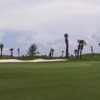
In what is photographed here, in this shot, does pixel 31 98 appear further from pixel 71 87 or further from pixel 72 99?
pixel 71 87

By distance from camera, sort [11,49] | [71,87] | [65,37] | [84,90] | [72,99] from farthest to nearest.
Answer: [11,49], [65,37], [71,87], [84,90], [72,99]

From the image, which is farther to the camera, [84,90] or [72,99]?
[84,90]

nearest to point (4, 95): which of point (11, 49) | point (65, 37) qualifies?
point (65, 37)

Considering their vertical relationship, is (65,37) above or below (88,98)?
above

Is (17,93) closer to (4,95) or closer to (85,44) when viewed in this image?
(4,95)

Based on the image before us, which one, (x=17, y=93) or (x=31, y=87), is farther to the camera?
(x=31, y=87)

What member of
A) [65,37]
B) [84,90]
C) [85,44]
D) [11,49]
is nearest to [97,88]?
[84,90]

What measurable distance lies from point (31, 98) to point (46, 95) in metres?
1.08

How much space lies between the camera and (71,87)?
21.0 meters

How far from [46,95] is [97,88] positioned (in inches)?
153

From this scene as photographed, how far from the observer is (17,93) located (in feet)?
60.9

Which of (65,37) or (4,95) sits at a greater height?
(65,37)

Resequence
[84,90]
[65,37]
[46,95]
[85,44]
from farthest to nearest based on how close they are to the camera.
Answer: [85,44], [65,37], [84,90], [46,95]

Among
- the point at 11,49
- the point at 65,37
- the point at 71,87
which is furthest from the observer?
the point at 11,49
